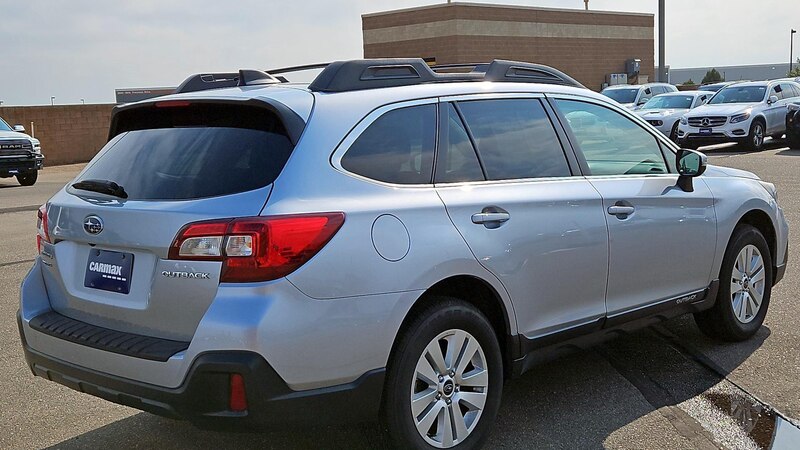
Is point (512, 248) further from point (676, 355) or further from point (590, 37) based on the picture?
point (590, 37)

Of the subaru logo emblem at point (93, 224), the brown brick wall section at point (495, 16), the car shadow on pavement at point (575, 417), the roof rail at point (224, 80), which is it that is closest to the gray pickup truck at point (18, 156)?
the roof rail at point (224, 80)

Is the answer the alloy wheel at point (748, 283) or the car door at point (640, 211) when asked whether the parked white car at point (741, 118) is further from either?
the car door at point (640, 211)

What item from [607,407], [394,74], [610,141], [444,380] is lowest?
[607,407]

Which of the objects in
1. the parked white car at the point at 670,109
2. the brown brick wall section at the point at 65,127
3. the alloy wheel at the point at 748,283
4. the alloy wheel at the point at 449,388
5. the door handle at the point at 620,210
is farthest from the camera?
the brown brick wall section at the point at 65,127

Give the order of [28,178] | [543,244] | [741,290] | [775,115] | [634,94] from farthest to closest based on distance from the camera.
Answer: [634,94], [775,115], [28,178], [741,290], [543,244]

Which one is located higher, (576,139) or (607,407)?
(576,139)

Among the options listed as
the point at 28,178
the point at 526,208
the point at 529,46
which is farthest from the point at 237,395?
the point at 529,46

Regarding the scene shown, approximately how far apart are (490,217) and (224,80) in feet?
5.61

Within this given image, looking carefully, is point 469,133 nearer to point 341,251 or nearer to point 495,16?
point 341,251

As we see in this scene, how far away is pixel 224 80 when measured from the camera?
15.3 feet

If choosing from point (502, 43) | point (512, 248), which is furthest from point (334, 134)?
point (502, 43)

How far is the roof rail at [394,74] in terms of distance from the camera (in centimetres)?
396

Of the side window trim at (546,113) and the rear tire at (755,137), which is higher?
the side window trim at (546,113)

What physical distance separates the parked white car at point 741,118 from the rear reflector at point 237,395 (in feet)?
69.2
